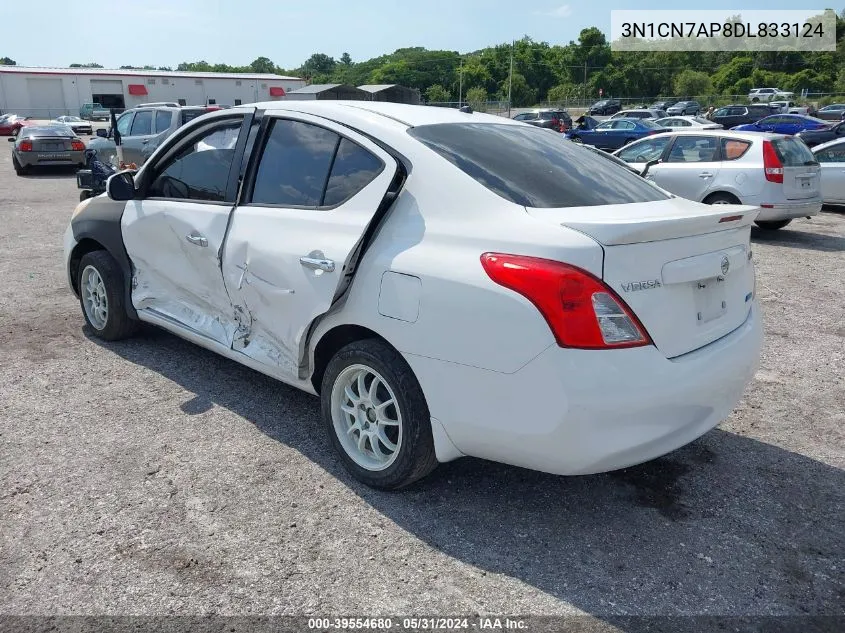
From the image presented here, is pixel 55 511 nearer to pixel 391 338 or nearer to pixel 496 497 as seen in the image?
pixel 391 338

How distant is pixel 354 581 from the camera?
269 centimetres

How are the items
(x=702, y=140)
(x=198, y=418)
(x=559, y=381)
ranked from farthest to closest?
(x=702, y=140) < (x=198, y=418) < (x=559, y=381)

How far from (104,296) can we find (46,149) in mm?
16920

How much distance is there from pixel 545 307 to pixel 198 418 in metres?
2.40

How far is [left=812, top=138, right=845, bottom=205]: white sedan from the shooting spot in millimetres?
12172

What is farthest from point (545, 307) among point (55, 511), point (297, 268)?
point (55, 511)

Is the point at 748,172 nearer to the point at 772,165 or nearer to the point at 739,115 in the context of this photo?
the point at 772,165

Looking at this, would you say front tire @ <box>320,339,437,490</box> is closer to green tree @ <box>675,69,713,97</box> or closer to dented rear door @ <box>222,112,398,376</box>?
dented rear door @ <box>222,112,398,376</box>

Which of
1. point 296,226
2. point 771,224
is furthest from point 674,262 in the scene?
point 771,224

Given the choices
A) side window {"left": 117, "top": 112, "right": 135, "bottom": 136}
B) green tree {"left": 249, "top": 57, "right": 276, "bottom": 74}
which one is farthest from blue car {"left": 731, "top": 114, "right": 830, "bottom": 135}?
green tree {"left": 249, "top": 57, "right": 276, "bottom": 74}

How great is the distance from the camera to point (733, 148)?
10195 mm

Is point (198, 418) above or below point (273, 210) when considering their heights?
below

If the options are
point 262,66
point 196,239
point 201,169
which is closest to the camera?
point 196,239

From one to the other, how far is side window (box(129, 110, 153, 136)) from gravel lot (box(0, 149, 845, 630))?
12035mm
